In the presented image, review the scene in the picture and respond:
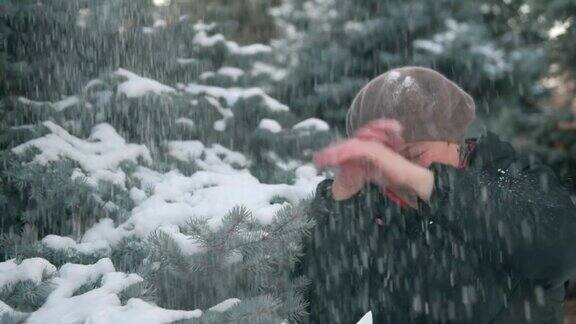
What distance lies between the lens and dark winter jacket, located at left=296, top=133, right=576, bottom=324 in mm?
1684

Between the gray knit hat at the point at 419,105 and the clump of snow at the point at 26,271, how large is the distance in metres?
0.96

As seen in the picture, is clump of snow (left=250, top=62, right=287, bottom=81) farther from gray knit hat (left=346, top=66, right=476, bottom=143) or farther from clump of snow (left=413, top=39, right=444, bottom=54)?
gray knit hat (left=346, top=66, right=476, bottom=143)

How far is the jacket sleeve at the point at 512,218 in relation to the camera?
5.46ft

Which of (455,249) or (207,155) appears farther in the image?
(207,155)

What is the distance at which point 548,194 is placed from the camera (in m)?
1.73

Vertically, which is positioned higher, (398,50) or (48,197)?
(398,50)

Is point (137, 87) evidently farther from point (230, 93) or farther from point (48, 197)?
point (48, 197)

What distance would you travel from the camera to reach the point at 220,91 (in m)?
4.09

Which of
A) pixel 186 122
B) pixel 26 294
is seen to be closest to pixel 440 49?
pixel 186 122

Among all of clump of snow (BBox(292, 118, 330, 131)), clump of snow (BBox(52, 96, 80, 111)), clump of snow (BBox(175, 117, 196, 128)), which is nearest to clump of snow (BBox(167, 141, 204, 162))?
clump of snow (BBox(175, 117, 196, 128))

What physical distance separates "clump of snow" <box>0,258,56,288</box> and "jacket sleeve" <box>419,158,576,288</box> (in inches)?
40.9

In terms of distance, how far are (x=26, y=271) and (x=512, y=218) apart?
4.23ft

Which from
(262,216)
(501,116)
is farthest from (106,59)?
(501,116)

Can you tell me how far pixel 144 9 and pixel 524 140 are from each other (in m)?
5.42
